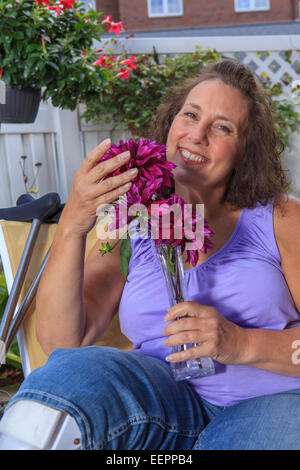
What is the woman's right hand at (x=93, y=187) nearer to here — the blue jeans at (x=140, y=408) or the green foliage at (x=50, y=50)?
the blue jeans at (x=140, y=408)

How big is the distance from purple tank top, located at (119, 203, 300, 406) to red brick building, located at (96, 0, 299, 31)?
2153 cm

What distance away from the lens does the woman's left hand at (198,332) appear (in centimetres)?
104

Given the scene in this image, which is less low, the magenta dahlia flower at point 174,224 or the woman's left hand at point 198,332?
the magenta dahlia flower at point 174,224

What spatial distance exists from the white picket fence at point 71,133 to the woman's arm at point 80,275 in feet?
6.56

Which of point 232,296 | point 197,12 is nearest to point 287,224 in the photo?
point 232,296

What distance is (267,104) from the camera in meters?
1.51

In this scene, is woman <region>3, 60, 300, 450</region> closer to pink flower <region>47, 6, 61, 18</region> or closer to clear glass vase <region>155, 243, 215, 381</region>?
clear glass vase <region>155, 243, 215, 381</region>

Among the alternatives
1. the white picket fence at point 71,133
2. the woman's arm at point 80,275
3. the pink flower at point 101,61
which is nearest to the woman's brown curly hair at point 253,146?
the woman's arm at point 80,275

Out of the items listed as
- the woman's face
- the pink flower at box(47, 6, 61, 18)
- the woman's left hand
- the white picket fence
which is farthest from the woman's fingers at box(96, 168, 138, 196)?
the white picket fence

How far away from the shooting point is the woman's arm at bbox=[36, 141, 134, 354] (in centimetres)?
100
